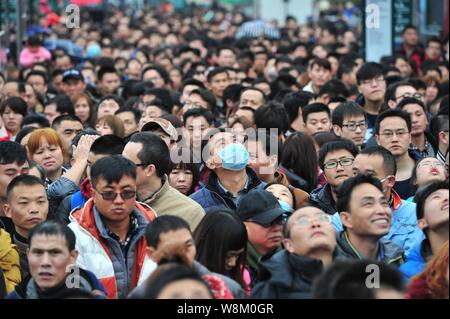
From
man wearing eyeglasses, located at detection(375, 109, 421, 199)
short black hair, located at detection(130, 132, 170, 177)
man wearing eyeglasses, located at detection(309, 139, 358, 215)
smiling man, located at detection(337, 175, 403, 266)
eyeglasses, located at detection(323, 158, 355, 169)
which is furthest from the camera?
man wearing eyeglasses, located at detection(375, 109, 421, 199)

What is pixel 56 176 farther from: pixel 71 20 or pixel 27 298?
pixel 71 20

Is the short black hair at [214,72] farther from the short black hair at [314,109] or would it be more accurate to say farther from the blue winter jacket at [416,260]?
the blue winter jacket at [416,260]

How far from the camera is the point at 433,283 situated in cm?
556

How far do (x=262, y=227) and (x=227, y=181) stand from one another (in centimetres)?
134

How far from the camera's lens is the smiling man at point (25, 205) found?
23.9 feet

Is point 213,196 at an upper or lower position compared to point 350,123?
lower

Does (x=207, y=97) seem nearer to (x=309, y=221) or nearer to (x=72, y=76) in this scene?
(x=72, y=76)

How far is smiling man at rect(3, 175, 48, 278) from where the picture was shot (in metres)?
7.30

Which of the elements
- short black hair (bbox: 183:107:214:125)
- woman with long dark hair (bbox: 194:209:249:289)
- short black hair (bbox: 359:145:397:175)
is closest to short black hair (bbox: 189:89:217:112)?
short black hair (bbox: 183:107:214:125)

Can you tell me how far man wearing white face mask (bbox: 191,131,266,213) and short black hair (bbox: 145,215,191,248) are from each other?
1767 mm

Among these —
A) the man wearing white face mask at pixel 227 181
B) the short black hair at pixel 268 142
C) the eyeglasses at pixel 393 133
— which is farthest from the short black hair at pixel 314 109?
the man wearing white face mask at pixel 227 181

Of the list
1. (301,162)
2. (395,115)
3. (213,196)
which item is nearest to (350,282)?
(213,196)

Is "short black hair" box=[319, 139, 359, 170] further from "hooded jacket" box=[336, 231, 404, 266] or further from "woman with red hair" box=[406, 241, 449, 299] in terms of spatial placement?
"woman with red hair" box=[406, 241, 449, 299]

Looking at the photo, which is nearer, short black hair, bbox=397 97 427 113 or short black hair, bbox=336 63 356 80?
short black hair, bbox=397 97 427 113
